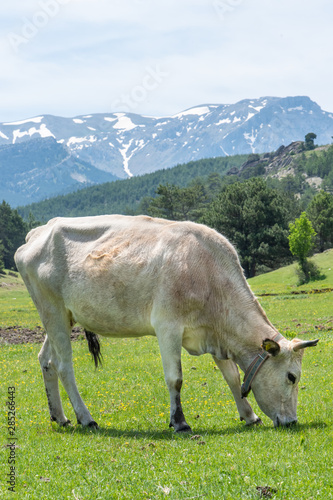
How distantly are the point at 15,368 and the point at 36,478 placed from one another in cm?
988

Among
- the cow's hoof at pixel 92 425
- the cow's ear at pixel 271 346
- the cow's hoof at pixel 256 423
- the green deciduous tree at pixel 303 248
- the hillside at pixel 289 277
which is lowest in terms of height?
the hillside at pixel 289 277

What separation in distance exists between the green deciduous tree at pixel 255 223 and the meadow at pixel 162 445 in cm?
6454

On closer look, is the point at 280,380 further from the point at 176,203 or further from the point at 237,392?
the point at 176,203

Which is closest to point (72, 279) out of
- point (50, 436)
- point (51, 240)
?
point (51, 240)

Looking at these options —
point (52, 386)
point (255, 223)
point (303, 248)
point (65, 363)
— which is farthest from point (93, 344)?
point (255, 223)

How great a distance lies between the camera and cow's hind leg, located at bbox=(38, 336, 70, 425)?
32.0 ft

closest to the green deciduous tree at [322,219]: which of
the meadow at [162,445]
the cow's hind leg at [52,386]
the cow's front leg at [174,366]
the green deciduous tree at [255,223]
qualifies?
the green deciduous tree at [255,223]

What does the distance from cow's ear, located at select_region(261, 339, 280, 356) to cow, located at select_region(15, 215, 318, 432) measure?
0.02 m

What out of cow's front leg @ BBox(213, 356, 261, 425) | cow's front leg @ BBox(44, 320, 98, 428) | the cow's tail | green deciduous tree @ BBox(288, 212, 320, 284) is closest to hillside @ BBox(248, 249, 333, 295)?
green deciduous tree @ BBox(288, 212, 320, 284)

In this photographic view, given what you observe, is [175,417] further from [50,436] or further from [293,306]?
[293,306]

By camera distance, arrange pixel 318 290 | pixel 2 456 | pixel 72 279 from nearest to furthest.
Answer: pixel 2 456 < pixel 72 279 < pixel 318 290

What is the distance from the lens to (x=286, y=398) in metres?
8.45

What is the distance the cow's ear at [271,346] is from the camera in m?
8.34

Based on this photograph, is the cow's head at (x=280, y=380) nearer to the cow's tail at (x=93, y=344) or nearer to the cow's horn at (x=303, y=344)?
the cow's horn at (x=303, y=344)
